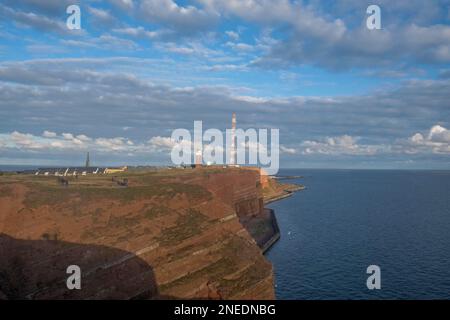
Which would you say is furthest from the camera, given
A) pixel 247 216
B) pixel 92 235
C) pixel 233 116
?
pixel 233 116

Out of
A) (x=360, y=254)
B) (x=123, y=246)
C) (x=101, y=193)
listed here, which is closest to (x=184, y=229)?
(x=123, y=246)

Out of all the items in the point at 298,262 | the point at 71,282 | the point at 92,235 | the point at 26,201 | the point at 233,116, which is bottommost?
the point at 298,262

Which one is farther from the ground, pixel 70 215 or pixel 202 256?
pixel 70 215

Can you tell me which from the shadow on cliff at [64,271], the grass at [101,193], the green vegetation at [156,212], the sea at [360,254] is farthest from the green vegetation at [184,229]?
the sea at [360,254]

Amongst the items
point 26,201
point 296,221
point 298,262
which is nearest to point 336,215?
point 296,221

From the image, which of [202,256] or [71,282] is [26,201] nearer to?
[71,282]

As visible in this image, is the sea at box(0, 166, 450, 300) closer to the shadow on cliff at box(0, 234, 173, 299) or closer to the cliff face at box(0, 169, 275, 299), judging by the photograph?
the cliff face at box(0, 169, 275, 299)
